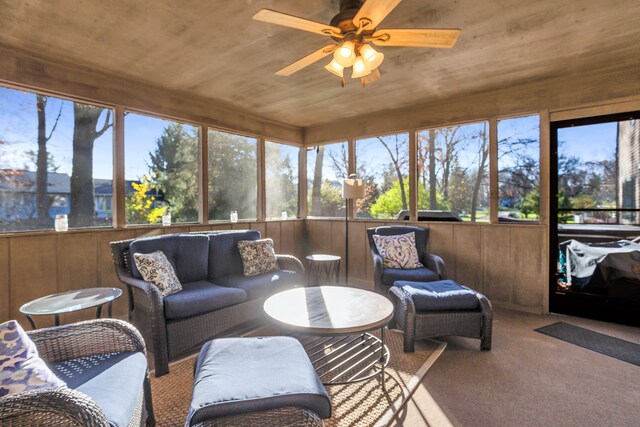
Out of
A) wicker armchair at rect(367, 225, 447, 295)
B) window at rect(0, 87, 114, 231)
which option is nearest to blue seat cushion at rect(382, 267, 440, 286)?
wicker armchair at rect(367, 225, 447, 295)

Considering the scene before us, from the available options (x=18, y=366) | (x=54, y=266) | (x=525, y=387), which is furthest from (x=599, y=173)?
(x=54, y=266)

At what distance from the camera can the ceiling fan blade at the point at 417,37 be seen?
1.93m

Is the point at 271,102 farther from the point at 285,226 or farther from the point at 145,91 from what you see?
the point at 285,226

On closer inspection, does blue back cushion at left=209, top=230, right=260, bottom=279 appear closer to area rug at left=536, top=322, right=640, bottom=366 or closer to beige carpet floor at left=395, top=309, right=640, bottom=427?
beige carpet floor at left=395, top=309, right=640, bottom=427

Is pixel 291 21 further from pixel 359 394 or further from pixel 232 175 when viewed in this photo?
pixel 232 175

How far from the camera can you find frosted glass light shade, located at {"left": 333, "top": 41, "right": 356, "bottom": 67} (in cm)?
201

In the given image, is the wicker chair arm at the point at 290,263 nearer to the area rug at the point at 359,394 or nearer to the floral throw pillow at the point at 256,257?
the floral throw pillow at the point at 256,257

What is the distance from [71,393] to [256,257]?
2463 mm

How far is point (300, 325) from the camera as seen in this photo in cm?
195

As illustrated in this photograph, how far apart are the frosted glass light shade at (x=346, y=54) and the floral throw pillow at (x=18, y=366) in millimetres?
2163

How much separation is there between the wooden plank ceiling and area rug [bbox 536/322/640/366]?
2.71m

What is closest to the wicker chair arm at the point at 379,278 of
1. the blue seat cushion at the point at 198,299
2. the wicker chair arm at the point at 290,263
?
the wicker chair arm at the point at 290,263

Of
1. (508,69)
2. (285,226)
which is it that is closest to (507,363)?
(508,69)

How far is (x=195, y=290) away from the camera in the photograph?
283 centimetres
